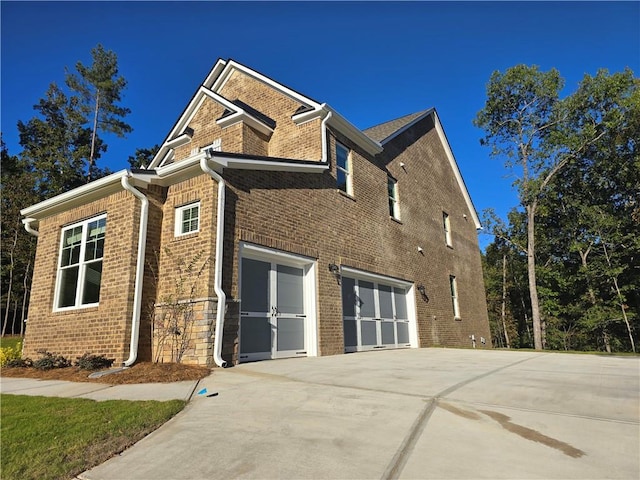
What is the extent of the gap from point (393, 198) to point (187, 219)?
906 centimetres

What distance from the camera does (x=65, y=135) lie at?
1144 inches

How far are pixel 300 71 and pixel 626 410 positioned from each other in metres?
18.0

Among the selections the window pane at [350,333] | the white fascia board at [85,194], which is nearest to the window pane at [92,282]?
the white fascia board at [85,194]

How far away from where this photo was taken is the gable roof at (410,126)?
52.2 ft

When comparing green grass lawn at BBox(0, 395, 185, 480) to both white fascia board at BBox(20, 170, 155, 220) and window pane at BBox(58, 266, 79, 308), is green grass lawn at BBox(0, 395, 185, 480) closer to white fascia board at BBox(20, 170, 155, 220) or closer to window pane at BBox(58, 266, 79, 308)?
window pane at BBox(58, 266, 79, 308)

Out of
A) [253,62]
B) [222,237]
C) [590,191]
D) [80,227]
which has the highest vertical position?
[253,62]

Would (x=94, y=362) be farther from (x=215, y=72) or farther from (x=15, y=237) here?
(x=15, y=237)

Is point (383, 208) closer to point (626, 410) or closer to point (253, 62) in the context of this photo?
point (253, 62)

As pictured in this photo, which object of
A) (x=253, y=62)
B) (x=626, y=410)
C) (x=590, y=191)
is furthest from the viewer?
(x=590, y=191)

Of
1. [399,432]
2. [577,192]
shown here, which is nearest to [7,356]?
[399,432]

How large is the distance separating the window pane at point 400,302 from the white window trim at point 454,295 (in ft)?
15.0

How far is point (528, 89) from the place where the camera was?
77.5 feet

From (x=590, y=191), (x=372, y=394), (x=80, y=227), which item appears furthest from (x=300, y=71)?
(x=590, y=191)

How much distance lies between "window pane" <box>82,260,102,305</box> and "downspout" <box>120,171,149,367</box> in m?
1.27
